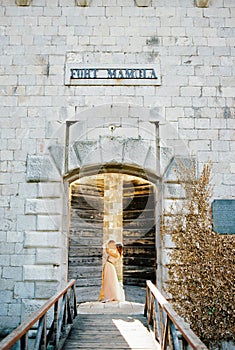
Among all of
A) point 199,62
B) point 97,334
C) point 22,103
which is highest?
point 199,62

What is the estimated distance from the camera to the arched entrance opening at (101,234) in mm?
6738

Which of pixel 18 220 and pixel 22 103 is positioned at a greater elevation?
pixel 22 103

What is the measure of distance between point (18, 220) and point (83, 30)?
2498mm

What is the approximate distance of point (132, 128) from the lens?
15.3 feet

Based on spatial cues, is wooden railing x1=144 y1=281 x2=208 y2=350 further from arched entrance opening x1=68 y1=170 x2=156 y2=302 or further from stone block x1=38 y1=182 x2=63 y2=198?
arched entrance opening x1=68 y1=170 x2=156 y2=302

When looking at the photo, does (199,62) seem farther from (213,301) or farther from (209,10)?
(213,301)

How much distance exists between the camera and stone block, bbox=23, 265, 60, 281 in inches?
169

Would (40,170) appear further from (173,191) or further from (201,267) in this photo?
(201,267)

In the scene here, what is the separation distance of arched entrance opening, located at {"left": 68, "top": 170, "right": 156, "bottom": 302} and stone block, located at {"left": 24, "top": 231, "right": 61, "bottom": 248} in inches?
92.2

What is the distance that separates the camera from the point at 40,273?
4.32m

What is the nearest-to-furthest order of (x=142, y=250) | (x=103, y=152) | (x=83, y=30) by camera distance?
(x=103, y=152)
(x=83, y=30)
(x=142, y=250)

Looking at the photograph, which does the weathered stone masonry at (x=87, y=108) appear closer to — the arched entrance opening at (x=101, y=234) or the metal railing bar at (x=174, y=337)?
the metal railing bar at (x=174, y=337)

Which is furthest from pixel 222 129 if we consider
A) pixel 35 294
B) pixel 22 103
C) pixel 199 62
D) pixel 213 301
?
pixel 35 294

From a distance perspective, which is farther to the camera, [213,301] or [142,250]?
[142,250]
